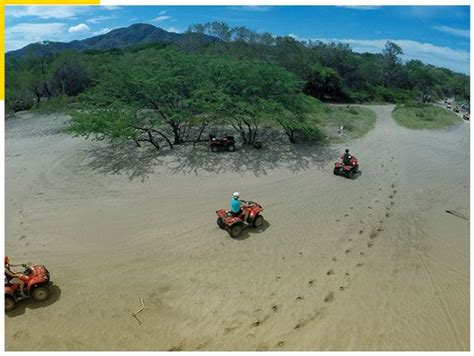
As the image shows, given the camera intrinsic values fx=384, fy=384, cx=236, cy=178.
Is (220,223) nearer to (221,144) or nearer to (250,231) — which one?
(250,231)

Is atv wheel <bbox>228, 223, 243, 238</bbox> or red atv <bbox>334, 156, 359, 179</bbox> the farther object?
red atv <bbox>334, 156, 359, 179</bbox>

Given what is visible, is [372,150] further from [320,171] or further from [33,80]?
[33,80]

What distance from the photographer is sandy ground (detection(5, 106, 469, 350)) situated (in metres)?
7.97

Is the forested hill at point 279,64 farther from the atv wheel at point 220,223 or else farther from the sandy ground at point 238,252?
the atv wheel at point 220,223

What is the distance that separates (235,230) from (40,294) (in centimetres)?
528

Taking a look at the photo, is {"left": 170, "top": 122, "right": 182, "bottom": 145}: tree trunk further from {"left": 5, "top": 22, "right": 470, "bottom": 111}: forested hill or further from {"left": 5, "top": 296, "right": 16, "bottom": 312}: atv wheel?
{"left": 5, "top": 22, "right": 470, "bottom": 111}: forested hill

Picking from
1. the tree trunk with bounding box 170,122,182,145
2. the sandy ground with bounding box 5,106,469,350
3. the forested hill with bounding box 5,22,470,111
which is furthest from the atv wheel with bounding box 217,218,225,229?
the forested hill with bounding box 5,22,470,111

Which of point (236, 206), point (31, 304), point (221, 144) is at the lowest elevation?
point (31, 304)

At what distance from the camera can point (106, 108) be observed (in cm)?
1809

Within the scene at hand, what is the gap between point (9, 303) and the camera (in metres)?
8.37

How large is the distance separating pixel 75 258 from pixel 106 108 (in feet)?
31.3

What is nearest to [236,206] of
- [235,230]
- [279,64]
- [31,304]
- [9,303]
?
[235,230]

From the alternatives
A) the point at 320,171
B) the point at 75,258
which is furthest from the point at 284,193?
the point at 75,258

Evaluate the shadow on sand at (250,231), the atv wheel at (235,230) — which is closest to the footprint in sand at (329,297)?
the shadow on sand at (250,231)
